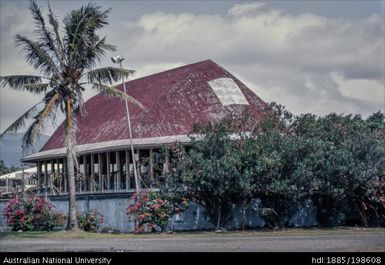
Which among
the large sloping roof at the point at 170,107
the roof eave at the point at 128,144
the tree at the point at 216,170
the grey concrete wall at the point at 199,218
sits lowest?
the grey concrete wall at the point at 199,218

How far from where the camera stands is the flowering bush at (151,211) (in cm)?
3406

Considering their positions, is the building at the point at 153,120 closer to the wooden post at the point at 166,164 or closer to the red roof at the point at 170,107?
the red roof at the point at 170,107

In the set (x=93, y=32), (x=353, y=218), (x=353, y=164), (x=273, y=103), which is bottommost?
(x=353, y=218)

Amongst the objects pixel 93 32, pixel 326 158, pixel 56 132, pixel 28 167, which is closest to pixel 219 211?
pixel 326 158

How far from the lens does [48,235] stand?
102ft

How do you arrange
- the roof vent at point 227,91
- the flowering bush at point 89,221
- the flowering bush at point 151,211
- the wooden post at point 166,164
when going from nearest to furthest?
the flowering bush at point 151,211 → the flowering bush at point 89,221 → the wooden post at point 166,164 → the roof vent at point 227,91

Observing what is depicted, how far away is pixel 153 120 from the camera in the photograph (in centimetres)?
4147

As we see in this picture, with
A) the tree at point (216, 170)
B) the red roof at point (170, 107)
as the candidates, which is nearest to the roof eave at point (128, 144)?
the red roof at point (170, 107)

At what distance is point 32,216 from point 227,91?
597 inches

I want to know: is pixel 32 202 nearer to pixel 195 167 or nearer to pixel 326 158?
pixel 195 167

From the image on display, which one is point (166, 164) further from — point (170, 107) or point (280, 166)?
point (170, 107)

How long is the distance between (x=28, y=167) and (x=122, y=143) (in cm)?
3385
